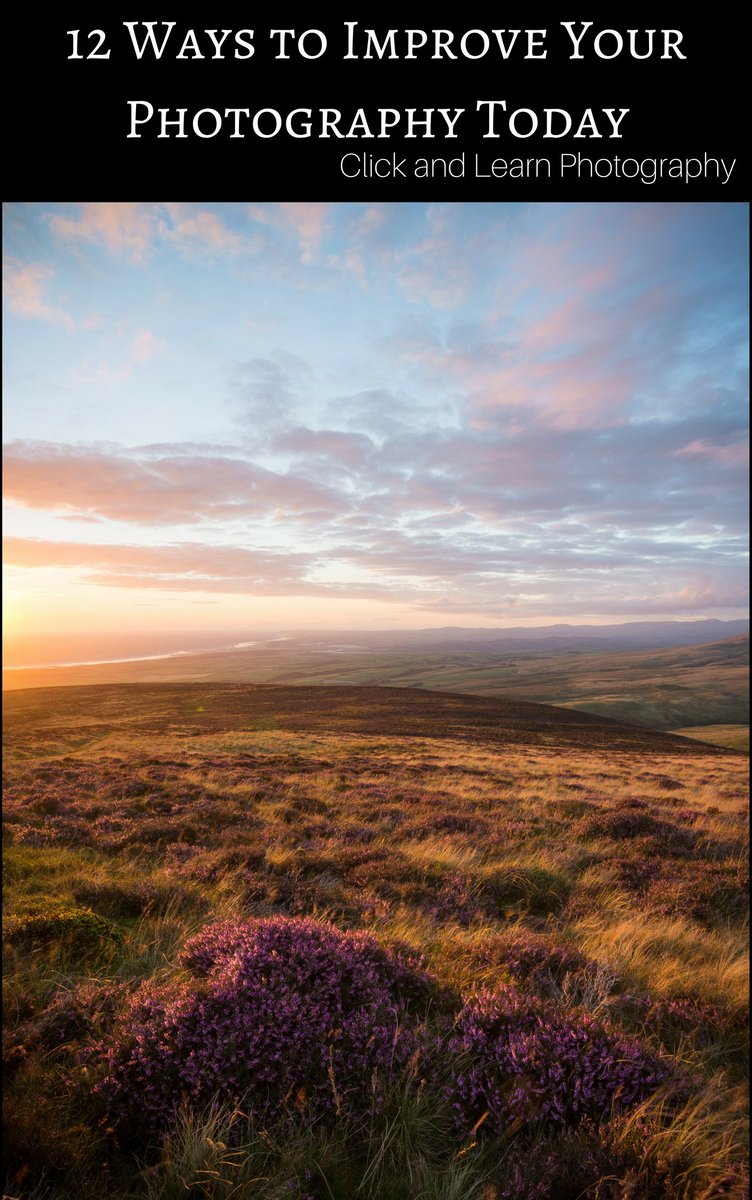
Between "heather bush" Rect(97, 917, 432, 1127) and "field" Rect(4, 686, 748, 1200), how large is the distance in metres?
0.02

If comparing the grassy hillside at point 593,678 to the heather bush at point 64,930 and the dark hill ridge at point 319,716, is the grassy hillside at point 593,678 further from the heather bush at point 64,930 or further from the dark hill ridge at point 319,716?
the heather bush at point 64,930

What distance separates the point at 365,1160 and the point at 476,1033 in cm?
96

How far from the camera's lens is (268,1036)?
306cm

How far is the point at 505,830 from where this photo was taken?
980cm

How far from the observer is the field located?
250 centimetres

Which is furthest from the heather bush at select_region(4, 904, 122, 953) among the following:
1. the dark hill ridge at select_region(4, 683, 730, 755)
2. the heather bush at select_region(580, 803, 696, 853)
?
the dark hill ridge at select_region(4, 683, 730, 755)

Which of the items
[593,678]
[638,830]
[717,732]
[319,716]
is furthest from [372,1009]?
[593,678]

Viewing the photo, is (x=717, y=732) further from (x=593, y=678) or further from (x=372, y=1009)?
(x=372, y=1009)

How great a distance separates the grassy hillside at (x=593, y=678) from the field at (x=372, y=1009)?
276 cm

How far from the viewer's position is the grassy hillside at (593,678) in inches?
1137

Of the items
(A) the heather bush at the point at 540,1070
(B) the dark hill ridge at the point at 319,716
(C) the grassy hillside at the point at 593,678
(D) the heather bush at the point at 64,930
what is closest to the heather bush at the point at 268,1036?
(A) the heather bush at the point at 540,1070

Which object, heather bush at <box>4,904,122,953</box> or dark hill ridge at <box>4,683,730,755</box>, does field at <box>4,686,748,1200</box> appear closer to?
heather bush at <box>4,904,122,953</box>

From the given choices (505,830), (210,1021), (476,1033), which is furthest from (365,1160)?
(505,830)
